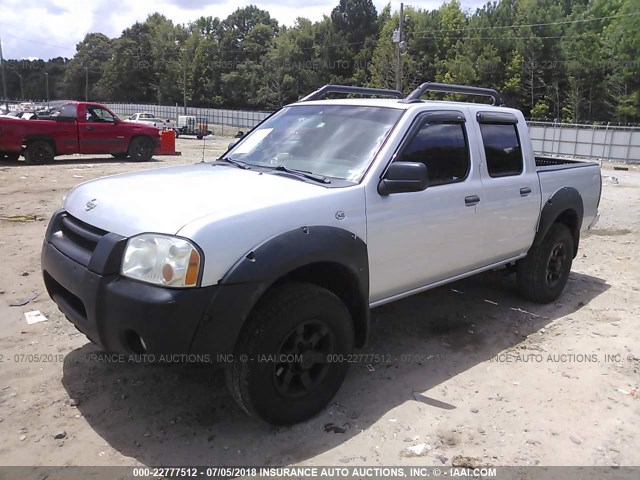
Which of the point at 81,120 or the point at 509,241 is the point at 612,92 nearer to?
the point at 81,120

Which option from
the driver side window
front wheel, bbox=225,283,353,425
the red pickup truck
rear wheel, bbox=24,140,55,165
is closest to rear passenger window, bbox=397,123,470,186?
front wheel, bbox=225,283,353,425

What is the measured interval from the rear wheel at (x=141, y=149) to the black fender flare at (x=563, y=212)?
14.9m

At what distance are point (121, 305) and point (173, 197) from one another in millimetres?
706

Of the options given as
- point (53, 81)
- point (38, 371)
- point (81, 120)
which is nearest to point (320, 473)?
point (38, 371)

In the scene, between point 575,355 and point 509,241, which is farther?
point 509,241

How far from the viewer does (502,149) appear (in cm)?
473

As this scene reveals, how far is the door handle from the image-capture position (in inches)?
164

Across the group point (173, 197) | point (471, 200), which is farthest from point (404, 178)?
point (173, 197)

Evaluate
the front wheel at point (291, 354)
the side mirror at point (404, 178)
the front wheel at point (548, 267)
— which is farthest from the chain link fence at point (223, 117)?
the front wheel at point (291, 354)

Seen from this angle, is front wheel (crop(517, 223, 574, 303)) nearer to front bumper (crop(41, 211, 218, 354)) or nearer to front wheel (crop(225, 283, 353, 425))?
front wheel (crop(225, 283, 353, 425))

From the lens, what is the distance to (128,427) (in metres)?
3.20

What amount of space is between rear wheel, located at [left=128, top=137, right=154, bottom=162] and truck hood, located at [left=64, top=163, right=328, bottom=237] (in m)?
14.7

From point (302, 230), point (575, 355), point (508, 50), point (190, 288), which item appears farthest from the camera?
point (508, 50)

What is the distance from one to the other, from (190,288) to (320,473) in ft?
3.88
